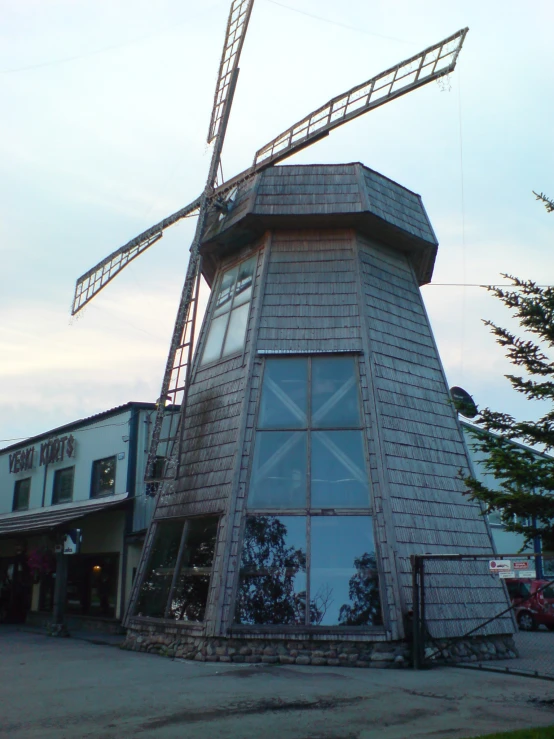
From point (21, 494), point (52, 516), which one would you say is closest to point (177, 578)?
point (52, 516)

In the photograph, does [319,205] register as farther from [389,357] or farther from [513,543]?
[513,543]

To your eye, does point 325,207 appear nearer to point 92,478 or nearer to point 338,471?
point 338,471

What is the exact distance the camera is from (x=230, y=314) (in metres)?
15.3

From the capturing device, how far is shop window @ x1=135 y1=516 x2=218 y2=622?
12.3m

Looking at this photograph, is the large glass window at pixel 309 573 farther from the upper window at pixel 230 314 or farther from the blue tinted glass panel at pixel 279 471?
the upper window at pixel 230 314

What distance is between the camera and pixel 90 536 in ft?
67.7

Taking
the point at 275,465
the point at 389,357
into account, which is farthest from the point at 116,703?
the point at 389,357

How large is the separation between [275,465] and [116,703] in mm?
5362

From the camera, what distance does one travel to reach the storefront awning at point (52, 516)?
1756cm

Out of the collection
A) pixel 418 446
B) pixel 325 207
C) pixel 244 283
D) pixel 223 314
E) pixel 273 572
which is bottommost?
pixel 273 572

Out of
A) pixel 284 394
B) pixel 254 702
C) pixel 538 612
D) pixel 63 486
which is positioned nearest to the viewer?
pixel 254 702

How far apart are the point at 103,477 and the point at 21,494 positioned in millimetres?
6629

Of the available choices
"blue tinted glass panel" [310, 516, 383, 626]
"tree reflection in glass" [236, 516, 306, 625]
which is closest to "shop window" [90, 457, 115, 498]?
"tree reflection in glass" [236, 516, 306, 625]

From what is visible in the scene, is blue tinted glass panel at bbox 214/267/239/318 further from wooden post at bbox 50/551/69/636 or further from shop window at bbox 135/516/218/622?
wooden post at bbox 50/551/69/636
